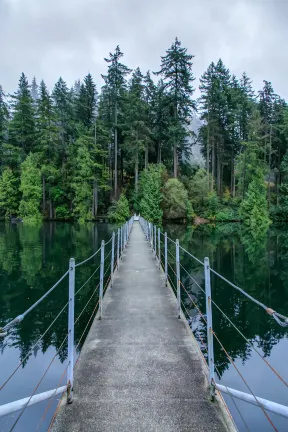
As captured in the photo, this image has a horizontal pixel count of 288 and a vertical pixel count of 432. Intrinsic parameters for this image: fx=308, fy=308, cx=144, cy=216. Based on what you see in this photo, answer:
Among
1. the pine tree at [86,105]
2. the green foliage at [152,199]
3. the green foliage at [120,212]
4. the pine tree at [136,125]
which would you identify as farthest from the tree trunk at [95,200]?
the pine tree at [86,105]

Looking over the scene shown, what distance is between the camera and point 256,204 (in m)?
34.7

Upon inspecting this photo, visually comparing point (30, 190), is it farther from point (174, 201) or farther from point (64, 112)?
point (174, 201)

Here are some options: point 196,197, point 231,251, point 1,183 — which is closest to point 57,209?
point 1,183

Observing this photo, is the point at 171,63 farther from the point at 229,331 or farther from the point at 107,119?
the point at 229,331

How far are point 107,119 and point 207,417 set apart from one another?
4289cm

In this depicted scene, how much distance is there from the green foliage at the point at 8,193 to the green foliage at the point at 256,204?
28.6 m

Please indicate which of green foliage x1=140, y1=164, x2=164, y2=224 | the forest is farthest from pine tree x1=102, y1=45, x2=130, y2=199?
green foliage x1=140, y1=164, x2=164, y2=224

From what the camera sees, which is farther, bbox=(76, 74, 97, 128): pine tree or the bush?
bbox=(76, 74, 97, 128): pine tree

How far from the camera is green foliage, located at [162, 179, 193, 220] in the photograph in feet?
113

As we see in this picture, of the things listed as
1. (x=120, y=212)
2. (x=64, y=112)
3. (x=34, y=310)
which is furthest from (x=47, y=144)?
(x=34, y=310)

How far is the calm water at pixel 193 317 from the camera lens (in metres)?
5.30

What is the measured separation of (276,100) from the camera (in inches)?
1745

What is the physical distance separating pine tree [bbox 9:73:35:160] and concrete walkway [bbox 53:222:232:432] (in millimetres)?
40358

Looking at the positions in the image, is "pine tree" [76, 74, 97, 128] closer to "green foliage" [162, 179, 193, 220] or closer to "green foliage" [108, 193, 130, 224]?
"green foliage" [108, 193, 130, 224]
